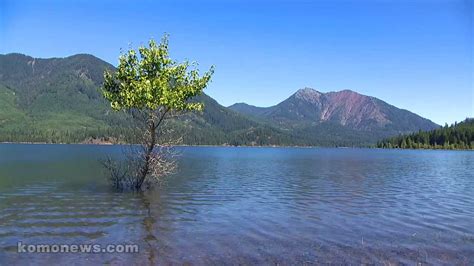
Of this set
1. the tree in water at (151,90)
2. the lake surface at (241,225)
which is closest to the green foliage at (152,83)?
the tree in water at (151,90)

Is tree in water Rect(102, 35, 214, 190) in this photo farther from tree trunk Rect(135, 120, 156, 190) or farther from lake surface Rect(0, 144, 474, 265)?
lake surface Rect(0, 144, 474, 265)

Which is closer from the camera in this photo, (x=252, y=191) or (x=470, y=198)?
(x=470, y=198)

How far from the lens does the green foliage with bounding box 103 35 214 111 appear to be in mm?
40250

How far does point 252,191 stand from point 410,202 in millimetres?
18194

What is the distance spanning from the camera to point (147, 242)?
24922 mm

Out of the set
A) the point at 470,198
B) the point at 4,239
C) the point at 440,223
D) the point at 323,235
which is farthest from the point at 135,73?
the point at 470,198

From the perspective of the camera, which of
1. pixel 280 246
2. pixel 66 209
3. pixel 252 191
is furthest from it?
pixel 252 191

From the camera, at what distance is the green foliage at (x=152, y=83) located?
40250 mm

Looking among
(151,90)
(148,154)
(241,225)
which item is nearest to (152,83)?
(151,90)

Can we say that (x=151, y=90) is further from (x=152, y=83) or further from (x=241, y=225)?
(x=241, y=225)

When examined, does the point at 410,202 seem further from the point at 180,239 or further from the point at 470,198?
the point at 180,239

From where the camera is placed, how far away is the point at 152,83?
40781 mm

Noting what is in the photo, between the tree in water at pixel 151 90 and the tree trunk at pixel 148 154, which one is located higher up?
the tree in water at pixel 151 90

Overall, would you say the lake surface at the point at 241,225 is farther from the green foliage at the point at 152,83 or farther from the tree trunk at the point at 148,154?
the green foliage at the point at 152,83
